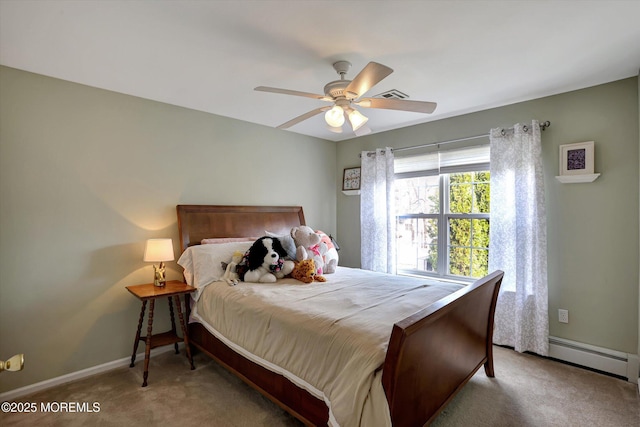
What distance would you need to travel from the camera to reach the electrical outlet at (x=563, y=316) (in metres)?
2.84

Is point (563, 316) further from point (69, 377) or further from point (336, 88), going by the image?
point (69, 377)

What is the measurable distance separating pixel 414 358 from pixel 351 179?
3.24m

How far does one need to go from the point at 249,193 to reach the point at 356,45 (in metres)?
2.22

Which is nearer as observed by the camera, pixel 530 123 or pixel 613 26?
pixel 613 26

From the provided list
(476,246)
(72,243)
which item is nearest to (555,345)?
(476,246)

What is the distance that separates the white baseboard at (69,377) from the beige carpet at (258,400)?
7 centimetres

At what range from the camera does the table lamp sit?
2711 mm

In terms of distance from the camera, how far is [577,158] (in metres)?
2.74

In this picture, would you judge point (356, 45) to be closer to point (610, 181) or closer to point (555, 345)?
point (610, 181)

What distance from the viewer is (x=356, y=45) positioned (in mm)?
2031

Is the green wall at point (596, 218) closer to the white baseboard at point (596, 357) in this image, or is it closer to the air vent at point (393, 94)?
the white baseboard at point (596, 357)

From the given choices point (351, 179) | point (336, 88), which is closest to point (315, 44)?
point (336, 88)

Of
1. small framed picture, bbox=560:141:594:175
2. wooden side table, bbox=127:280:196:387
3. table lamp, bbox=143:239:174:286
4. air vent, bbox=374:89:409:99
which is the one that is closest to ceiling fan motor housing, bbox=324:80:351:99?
air vent, bbox=374:89:409:99

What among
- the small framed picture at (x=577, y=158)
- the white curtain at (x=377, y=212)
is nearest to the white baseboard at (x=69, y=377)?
the white curtain at (x=377, y=212)
